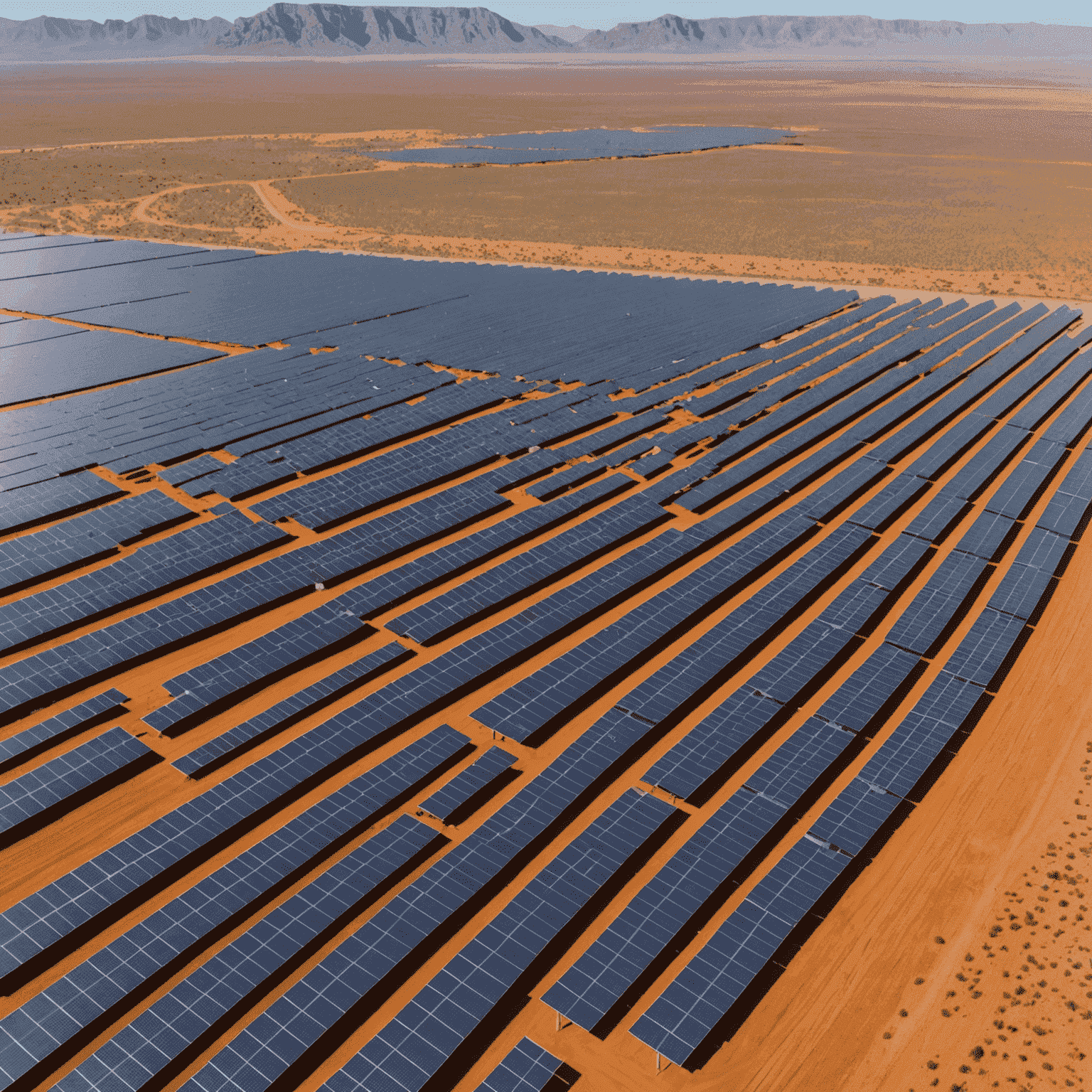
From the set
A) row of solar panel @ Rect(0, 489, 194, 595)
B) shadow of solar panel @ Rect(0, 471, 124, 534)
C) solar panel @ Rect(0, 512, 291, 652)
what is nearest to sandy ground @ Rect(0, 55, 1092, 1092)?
row of solar panel @ Rect(0, 489, 194, 595)

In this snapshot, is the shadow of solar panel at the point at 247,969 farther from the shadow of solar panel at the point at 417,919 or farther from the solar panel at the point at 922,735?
the solar panel at the point at 922,735

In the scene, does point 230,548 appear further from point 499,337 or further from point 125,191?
point 125,191

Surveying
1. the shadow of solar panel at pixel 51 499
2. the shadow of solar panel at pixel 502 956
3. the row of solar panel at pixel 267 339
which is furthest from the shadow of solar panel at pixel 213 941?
the row of solar panel at pixel 267 339

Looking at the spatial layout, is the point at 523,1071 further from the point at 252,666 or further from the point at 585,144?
the point at 585,144

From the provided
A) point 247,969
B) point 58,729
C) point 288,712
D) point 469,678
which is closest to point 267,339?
point 58,729

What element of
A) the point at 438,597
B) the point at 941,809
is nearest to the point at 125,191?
the point at 438,597

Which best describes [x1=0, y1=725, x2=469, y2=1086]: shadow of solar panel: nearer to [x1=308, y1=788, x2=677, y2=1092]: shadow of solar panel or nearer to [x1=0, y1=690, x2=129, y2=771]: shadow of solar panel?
[x1=308, y1=788, x2=677, y2=1092]: shadow of solar panel
